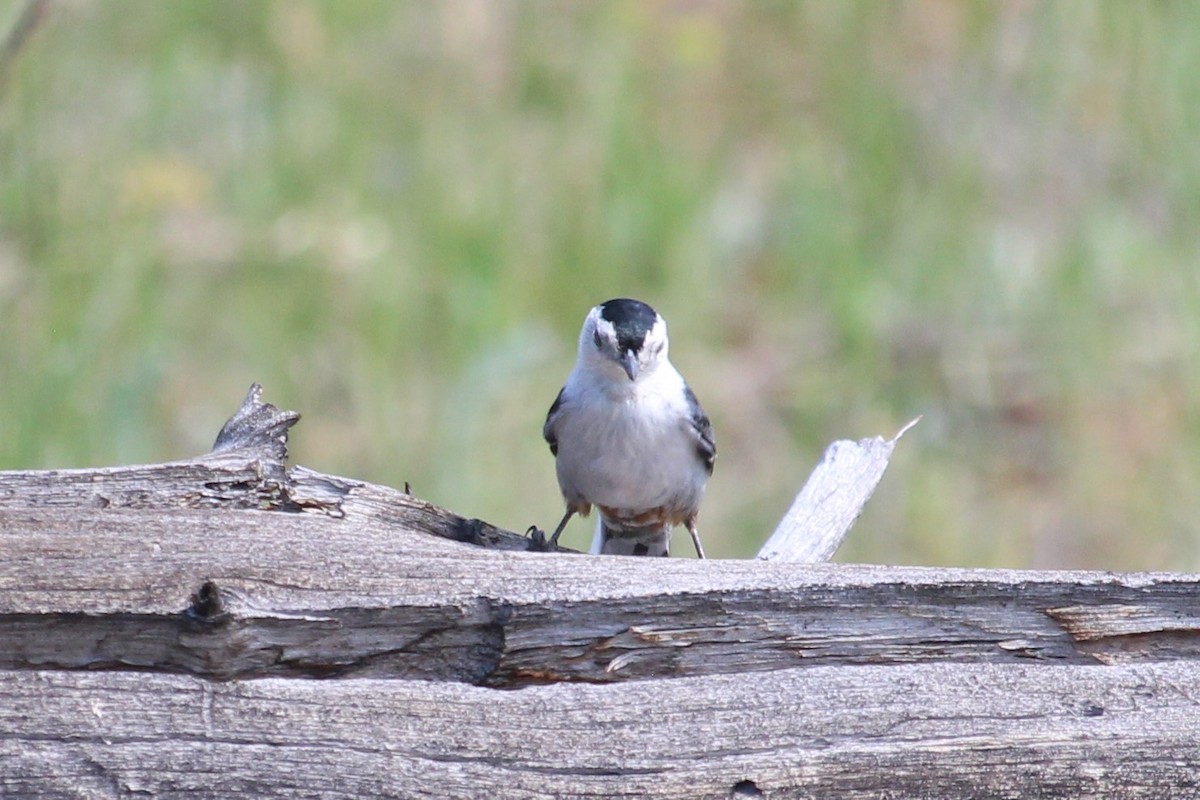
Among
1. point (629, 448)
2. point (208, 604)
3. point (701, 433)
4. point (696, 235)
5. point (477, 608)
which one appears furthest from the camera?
point (696, 235)

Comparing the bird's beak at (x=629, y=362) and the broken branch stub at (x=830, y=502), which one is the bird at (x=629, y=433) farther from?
the broken branch stub at (x=830, y=502)

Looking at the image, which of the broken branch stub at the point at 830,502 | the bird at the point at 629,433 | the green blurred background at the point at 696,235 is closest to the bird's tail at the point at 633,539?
the bird at the point at 629,433

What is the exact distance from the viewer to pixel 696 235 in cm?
936

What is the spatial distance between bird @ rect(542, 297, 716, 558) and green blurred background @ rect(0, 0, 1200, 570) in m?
1.92

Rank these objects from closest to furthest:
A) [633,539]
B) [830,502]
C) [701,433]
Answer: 1. [830,502]
2. [701,433]
3. [633,539]

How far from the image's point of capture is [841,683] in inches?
113

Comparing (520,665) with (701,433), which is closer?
(520,665)

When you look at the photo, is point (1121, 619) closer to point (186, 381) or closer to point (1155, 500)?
point (1155, 500)

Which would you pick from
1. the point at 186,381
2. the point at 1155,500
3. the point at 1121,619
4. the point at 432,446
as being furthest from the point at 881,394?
the point at 1121,619

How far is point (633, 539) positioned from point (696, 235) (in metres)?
4.23

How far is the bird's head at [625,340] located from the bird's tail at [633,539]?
0.58 meters

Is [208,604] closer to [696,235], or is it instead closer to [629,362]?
[629,362]

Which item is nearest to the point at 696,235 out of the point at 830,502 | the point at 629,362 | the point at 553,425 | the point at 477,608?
the point at 553,425

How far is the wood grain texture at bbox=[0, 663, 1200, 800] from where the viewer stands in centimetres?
260
